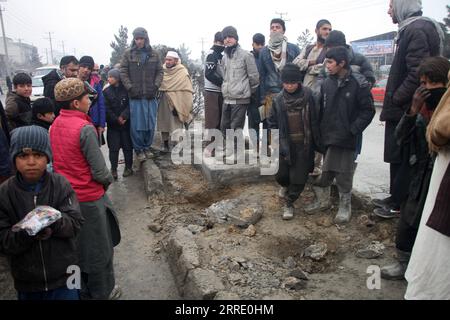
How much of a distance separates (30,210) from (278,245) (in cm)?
226

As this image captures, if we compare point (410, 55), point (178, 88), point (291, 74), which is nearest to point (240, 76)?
point (291, 74)

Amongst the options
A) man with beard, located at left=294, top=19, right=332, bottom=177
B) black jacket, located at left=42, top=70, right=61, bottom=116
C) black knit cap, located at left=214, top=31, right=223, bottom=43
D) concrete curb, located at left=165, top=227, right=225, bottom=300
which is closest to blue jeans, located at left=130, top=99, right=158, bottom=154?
black jacket, located at left=42, top=70, right=61, bottom=116

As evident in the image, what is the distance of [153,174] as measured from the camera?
5293 mm

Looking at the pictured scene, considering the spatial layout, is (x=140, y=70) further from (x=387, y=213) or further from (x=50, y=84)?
(x=387, y=213)

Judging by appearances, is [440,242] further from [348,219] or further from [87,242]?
[87,242]

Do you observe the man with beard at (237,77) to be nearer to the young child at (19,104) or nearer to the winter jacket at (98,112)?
the winter jacket at (98,112)

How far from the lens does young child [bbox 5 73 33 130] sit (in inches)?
155

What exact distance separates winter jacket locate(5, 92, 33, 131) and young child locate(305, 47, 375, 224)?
322 cm

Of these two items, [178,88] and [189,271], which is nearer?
[189,271]

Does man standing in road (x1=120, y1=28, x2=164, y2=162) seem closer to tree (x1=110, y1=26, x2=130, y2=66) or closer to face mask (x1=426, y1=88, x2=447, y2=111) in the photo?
face mask (x1=426, y1=88, x2=447, y2=111)

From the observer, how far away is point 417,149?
2801 mm

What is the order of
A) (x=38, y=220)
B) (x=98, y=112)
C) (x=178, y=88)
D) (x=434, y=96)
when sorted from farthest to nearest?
(x=178, y=88), (x=98, y=112), (x=434, y=96), (x=38, y=220)
